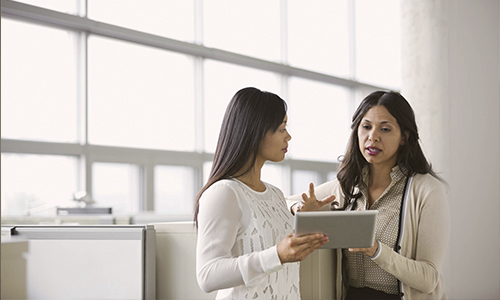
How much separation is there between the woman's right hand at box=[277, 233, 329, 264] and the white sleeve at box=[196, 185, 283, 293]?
21mm

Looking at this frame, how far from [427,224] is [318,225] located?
32.9 inches

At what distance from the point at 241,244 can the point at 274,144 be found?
36 cm

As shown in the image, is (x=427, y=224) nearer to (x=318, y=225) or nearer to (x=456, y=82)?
(x=318, y=225)

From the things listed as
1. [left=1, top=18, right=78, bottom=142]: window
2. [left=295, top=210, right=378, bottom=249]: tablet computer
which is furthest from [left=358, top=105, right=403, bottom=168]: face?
[left=1, top=18, right=78, bottom=142]: window

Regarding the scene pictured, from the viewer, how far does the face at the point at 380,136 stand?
234 centimetres

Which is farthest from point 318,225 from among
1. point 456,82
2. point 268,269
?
point 456,82

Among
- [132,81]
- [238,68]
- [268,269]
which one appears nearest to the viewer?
[268,269]

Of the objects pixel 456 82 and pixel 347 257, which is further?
pixel 456 82

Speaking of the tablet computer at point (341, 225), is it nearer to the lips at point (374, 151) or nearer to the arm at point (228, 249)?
the arm at point (228, 249)

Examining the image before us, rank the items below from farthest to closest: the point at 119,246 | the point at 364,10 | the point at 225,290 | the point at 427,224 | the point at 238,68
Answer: the point at 364,10
the point at 238,68
the point at 427,224
the point at 119,246
the point at 225,290

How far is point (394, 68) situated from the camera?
37.1 feet

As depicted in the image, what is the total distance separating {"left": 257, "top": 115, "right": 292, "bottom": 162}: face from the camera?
1.77m

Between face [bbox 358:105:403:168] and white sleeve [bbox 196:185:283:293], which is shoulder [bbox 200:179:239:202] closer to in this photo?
white sleeve [bbox 196:185:283:293]

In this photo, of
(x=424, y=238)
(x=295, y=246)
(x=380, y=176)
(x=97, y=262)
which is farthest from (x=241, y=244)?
(x=380, y=176)
